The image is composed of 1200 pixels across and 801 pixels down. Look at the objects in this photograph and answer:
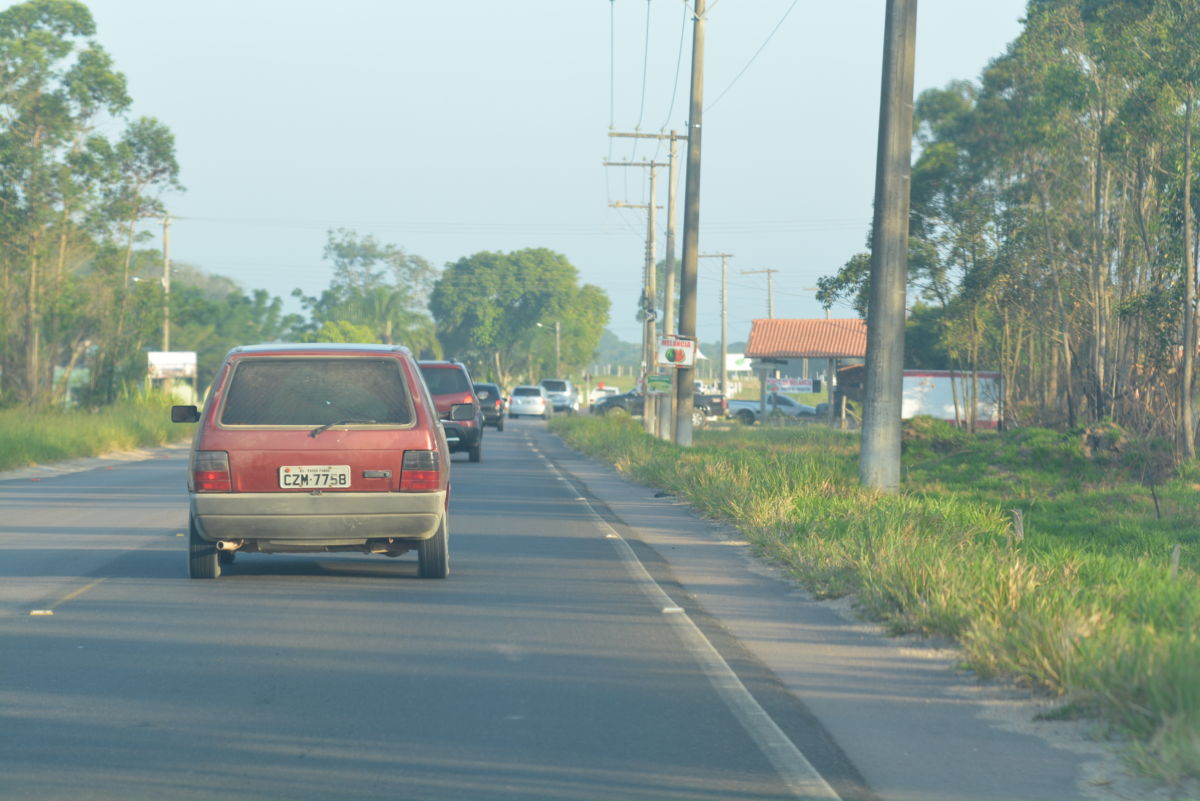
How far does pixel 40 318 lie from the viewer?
38.1 metres

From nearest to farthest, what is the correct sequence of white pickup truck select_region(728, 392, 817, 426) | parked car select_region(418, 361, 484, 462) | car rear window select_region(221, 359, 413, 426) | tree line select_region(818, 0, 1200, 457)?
car rear window select_region(221, 359, 413, 426) < tree line select_region(818, 0, 1200, 457) < parked car select_region(418, 361, 484, 462) < white pickup truck select_region(728, 392, 817, 426)

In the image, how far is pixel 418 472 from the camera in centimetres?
1008

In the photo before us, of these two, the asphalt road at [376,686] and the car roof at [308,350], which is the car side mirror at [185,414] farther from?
the asphalt road at [376,686]

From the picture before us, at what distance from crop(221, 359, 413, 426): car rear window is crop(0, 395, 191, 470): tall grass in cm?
1770

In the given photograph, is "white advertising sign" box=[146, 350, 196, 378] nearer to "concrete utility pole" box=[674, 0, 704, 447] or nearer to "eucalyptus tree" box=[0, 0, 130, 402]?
"eucalyptus tree" box=[0, 0, 130, 402]

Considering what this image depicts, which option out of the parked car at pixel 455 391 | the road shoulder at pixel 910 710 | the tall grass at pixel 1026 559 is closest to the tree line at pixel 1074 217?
the tall grass at pixel 1026 559

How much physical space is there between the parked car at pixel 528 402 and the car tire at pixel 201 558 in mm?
57286

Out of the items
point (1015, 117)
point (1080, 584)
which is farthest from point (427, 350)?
point (1080, 584)

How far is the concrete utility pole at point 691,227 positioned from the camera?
29.3 meters

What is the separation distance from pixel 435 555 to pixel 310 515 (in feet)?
3.69

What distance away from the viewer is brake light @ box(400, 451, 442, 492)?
10.1 meters

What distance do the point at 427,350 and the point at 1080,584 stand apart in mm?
78442

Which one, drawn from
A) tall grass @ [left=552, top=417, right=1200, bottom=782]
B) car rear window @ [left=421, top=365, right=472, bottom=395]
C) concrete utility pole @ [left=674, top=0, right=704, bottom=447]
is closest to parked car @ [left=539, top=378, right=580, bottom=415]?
concrete utility pole @ [left=674, top=0, right=704, bottom=447]

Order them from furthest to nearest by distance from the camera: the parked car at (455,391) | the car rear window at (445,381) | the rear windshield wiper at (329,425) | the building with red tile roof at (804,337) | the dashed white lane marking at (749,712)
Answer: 1. the building with red tile roof at (804,337)
2. the car rear window at (445,381)
3. the parked car at (455,391)
4. the rear windshield wiper at (329,425)
5. the dashed white lane marking at (749,712)
